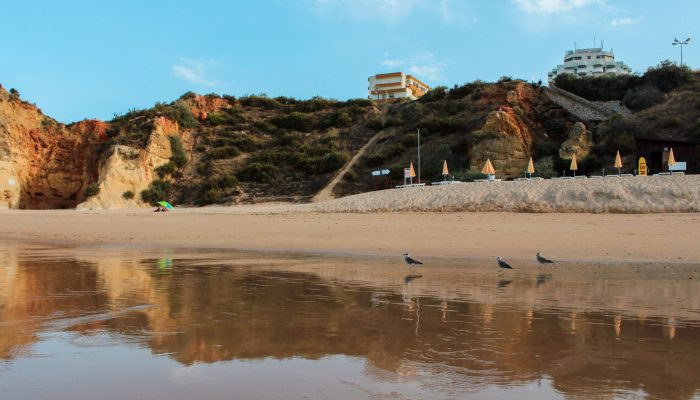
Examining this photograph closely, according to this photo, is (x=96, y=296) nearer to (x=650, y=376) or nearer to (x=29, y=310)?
(x=29, y=310)

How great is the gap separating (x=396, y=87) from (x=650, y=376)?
101 metres

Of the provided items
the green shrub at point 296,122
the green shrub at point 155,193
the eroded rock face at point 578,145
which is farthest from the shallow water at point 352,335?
the green shrub at point 296,122

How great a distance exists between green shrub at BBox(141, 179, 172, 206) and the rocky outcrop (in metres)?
0.32

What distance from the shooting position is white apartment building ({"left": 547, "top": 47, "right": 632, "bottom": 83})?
12756cm

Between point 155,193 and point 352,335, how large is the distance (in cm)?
3211

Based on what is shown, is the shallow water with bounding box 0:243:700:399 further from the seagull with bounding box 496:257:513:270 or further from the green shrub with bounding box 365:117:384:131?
the green shrub with bounding box 365:117:384:131

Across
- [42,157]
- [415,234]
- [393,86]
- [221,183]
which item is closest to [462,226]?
[415,234]

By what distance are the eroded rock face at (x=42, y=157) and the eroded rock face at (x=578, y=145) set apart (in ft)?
103

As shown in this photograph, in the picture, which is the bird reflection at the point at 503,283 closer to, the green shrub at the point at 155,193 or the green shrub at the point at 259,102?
the green shrub at the point at 155,193

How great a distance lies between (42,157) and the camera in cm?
3631

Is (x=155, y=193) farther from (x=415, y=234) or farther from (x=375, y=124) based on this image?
(x=415, y=234)

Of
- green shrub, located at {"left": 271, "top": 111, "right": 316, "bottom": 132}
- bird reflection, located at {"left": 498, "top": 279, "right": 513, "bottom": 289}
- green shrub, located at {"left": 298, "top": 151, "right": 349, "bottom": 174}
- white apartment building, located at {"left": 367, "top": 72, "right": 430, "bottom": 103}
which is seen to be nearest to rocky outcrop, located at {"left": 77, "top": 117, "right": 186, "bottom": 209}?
green shrub, located at {"left": 298, "top": 151, "right": 349, "bottom": 174}

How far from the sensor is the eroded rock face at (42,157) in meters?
34.1

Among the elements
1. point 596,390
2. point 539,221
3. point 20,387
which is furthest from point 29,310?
point 539,221
